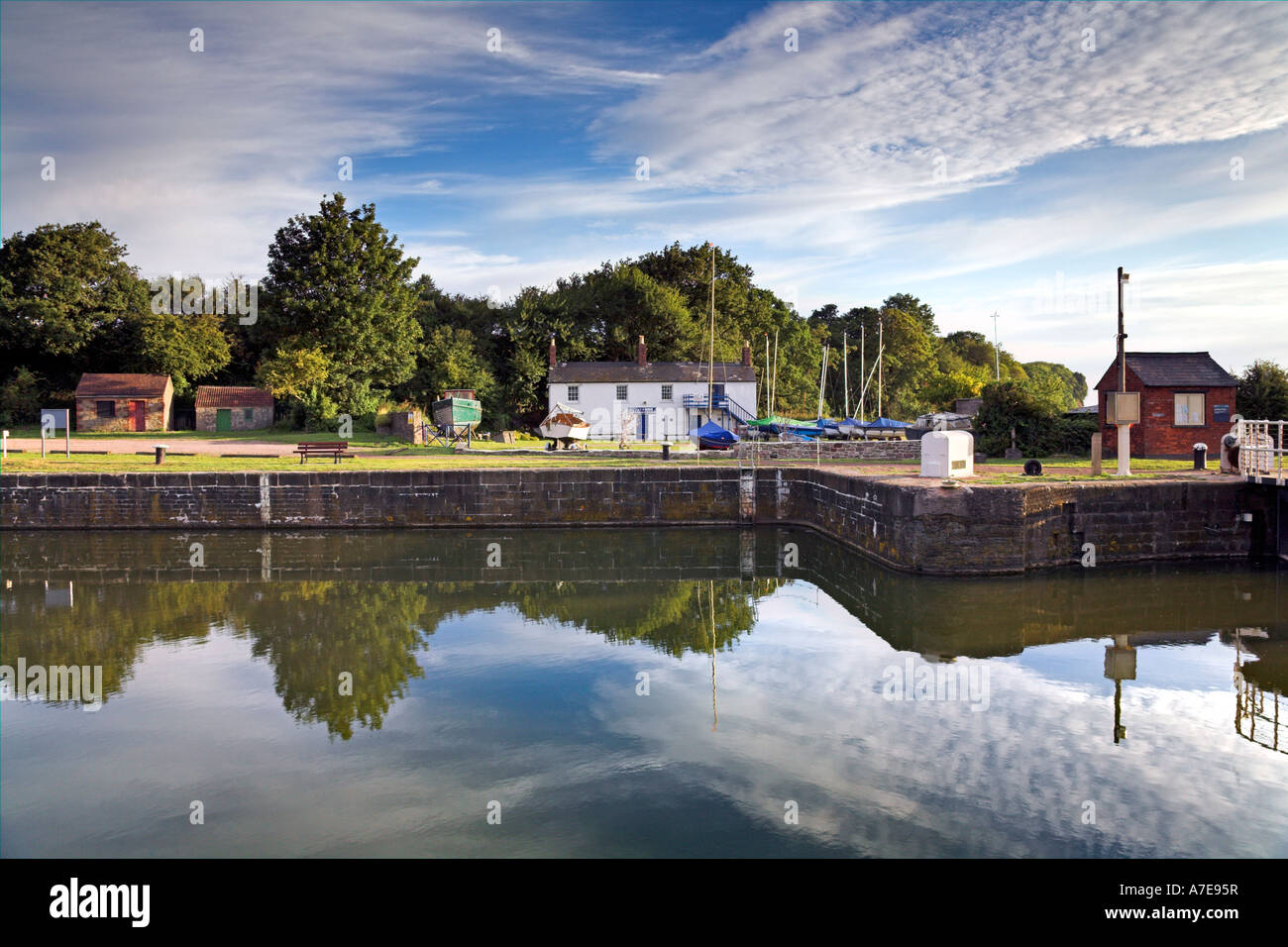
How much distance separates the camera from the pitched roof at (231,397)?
4353 cm

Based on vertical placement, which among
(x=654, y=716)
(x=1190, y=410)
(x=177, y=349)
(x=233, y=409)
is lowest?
(x=654, y=716)

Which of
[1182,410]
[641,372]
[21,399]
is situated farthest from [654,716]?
[21,399]

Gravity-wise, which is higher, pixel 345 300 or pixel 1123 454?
pixel 345 300

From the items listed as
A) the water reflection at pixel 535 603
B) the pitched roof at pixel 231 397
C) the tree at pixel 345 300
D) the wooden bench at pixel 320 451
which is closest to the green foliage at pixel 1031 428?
the water reflection at pixel 535 603

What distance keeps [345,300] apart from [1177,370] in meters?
34.3

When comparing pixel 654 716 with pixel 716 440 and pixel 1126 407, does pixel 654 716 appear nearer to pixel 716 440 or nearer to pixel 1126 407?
pixel 1126 407

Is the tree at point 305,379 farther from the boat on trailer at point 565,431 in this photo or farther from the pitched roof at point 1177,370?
the pitched roof at point 1177,370

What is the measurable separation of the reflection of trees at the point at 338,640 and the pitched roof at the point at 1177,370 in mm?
21413

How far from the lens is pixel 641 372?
46.4 meters

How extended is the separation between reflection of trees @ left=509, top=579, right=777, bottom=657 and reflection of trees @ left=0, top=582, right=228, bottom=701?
4.79 m

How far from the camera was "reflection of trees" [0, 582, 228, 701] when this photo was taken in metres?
11.3
